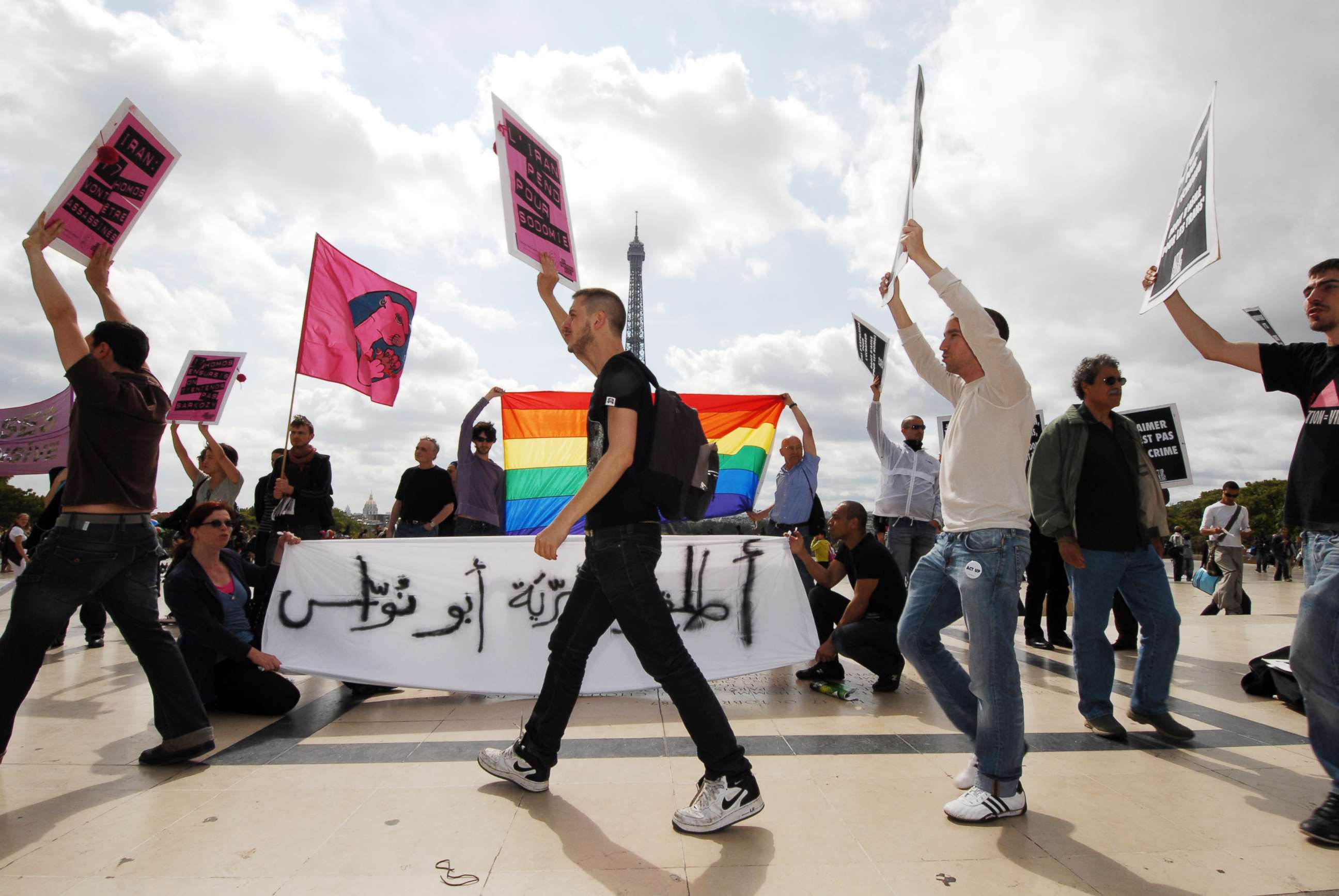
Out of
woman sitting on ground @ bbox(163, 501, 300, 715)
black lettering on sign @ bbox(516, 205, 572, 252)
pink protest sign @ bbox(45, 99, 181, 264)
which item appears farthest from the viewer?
black lettering on sign @ bbox(516, 205, 572, 252)

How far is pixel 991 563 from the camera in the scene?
117 inches

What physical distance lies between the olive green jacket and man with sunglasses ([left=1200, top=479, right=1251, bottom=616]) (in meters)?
6.86

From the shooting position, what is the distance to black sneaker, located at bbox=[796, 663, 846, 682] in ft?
17.4

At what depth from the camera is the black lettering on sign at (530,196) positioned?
15.8ft

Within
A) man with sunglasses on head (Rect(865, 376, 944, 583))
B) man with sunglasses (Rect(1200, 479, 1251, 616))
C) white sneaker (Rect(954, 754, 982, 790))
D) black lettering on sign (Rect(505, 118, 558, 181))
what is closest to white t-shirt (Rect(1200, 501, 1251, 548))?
man with sunglasses (Rect(1200, 479, 1251, 616))

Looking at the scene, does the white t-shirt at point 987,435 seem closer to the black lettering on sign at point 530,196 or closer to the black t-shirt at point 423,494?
the black lettering on sign at point 530,196

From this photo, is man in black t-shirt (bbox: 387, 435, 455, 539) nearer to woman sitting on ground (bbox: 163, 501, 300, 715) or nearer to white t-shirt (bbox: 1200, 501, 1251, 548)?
woman sitting on ground (bbox: 163, 501, 300, 715)

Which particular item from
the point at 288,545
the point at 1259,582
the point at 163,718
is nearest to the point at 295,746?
the point at 163,718

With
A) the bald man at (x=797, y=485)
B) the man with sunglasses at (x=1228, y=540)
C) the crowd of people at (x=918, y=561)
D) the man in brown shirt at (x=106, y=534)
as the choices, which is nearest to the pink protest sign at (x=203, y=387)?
the crowd of people at (x=918, y=561)

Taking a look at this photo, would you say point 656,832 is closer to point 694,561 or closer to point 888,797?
point 888,797

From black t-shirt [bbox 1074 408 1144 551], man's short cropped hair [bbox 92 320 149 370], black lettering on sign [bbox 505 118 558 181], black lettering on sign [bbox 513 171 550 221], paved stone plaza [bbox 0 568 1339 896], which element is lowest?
paved stone plaza [bbox 0 568 1339 896]

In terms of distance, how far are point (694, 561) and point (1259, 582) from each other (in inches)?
795

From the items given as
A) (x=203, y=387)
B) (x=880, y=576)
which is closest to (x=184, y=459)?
(x=203, y=387)

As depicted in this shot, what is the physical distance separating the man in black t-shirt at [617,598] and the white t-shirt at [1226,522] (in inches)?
407
